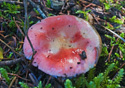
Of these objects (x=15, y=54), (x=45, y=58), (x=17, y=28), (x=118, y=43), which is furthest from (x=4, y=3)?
(x=118, y=43)

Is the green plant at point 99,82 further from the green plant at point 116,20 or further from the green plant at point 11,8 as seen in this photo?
the green plant at point 11,8

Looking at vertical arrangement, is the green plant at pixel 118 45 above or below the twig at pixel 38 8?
below

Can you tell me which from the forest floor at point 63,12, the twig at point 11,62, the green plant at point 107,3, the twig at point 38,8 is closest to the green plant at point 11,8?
the forest floor at point 63,12

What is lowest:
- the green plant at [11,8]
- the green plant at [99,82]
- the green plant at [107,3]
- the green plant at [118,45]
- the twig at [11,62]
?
the green plant at [99,82]

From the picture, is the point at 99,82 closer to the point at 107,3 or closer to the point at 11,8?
the point at 107,3

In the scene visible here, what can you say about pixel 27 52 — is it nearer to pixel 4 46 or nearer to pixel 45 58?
pixel 45 58

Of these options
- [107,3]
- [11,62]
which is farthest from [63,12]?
[11,62]
